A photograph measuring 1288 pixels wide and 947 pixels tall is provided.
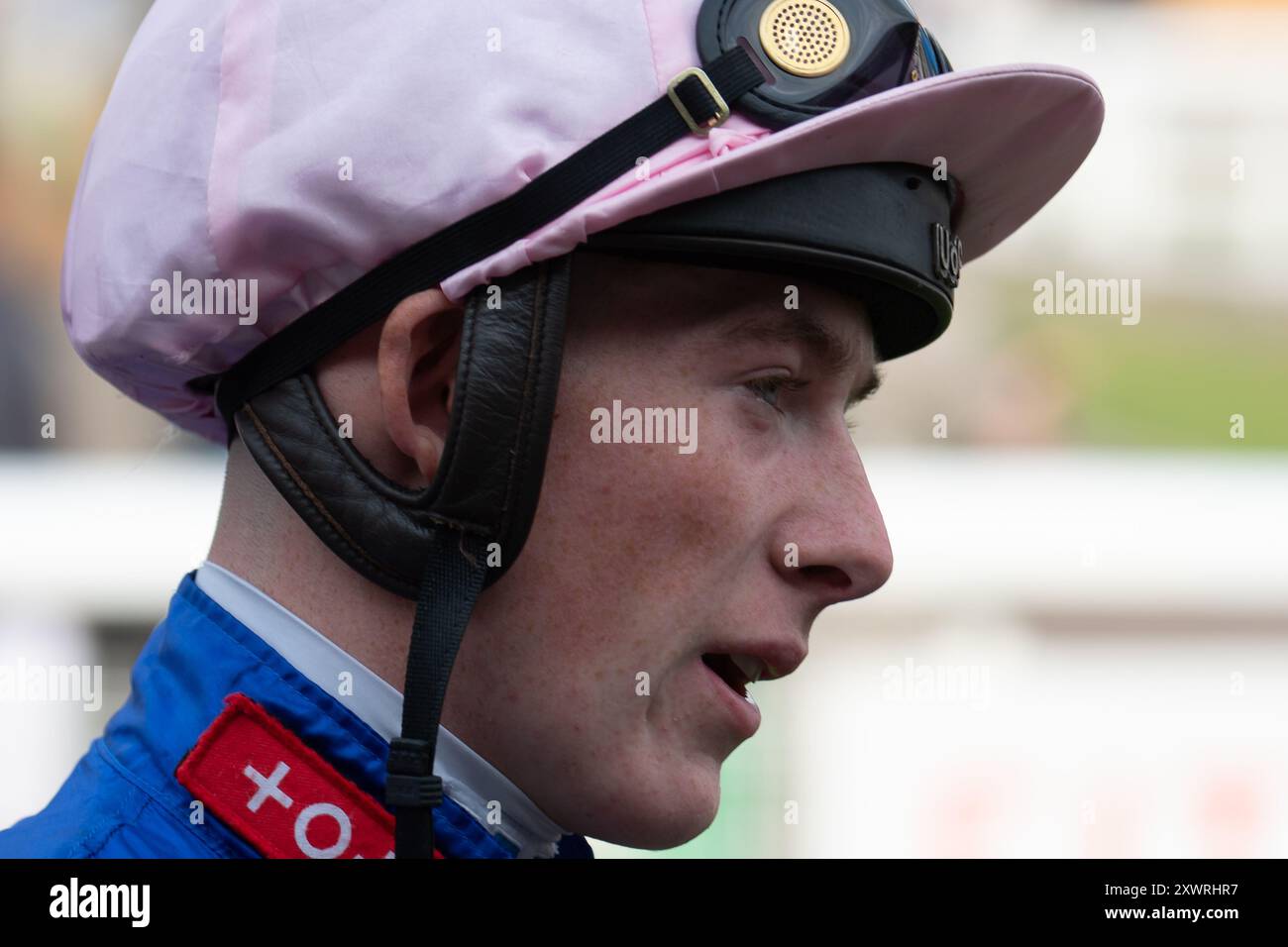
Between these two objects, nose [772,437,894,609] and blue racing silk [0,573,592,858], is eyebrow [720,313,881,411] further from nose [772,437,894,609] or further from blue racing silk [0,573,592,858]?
blue racing silk [0,573,592,858]

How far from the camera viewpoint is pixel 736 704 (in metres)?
1.81

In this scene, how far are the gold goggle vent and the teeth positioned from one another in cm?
72

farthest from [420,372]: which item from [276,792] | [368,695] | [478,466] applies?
[276,792]

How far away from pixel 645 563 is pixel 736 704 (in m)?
0.22

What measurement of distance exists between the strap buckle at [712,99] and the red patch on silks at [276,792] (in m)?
0.83

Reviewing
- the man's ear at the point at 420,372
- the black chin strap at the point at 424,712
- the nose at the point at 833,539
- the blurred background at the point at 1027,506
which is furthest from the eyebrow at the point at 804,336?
the blurred background at the point at 1027,506

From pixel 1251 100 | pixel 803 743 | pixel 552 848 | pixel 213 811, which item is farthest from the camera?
pixel 1251 100

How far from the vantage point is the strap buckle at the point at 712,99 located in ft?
5.61

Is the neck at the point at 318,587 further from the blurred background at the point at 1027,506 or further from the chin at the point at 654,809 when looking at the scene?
the blurred background at the point at 1027,506

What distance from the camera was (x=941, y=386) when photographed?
7594mm

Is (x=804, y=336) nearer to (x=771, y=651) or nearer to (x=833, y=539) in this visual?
(x=833, y=539)
